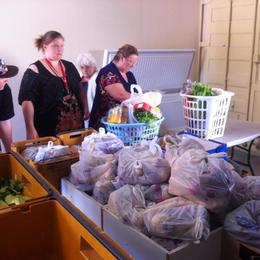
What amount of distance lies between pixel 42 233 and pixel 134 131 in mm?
823

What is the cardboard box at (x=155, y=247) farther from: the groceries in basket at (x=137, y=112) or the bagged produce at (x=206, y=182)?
the groceries in basket at (x=137, y=112)

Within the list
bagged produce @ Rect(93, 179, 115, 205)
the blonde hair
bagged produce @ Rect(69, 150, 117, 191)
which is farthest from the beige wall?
bagged produce @ Rect(93, 179, 115, 205)

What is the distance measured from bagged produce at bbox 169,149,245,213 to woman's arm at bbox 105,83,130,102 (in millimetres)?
1012

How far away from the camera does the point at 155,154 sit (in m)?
1.27

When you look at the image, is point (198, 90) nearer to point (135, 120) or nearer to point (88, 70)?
point (135, 120)

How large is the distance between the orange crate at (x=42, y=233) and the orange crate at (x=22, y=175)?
0.05 meters

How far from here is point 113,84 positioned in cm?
211

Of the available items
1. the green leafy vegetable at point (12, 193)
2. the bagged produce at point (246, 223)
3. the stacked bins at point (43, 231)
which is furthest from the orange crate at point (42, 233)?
the bagged produce at point (246, 223)

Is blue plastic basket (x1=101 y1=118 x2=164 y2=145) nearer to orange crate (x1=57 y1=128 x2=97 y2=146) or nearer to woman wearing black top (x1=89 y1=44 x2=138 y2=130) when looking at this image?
orange crate (x1=57 y1=128 x2=97 y2=146)

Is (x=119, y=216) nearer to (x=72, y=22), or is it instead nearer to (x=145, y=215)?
(x=145, y=215)

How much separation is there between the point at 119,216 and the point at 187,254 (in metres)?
0.25

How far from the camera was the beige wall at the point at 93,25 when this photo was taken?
2588 millimetres

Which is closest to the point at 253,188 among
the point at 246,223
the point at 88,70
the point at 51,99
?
the point at 246,223

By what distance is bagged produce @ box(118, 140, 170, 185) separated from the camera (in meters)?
1.17
